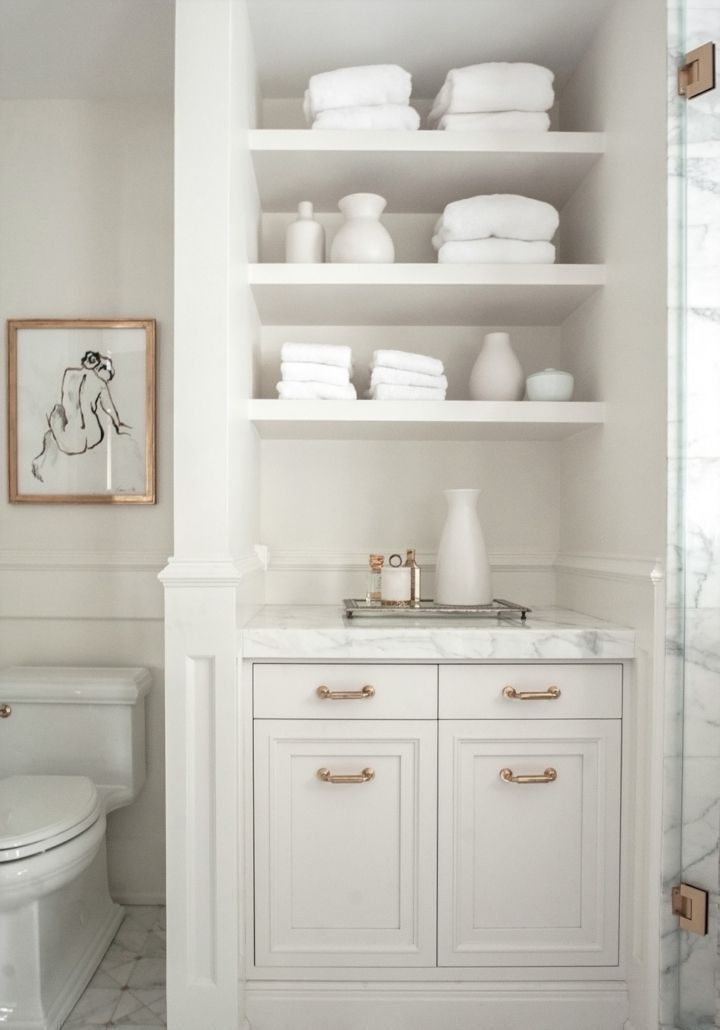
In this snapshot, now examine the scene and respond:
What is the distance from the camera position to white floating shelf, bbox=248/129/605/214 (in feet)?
6.19

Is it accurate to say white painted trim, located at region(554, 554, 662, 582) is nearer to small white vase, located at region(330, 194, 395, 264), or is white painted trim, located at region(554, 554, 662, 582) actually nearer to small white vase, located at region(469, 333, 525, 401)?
small white vase, located at region(469, 333, 525, 401)

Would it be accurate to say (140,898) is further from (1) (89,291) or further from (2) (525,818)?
(1) (89,291)

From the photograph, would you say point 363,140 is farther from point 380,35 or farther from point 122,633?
point 122,633

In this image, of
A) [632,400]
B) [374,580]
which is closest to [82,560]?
[374,580]

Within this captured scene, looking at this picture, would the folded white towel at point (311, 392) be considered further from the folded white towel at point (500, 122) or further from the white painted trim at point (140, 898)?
the white painted trim at point (140, 898)

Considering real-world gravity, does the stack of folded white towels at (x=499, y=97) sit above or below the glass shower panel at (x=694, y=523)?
above

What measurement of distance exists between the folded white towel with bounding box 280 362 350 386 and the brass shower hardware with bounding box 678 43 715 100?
99 cm

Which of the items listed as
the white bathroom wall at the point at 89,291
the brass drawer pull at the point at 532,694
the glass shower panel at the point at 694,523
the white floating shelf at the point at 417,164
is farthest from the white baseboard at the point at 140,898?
the white floating shelf at the point at 417,164

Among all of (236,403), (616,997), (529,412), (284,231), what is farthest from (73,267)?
(616,997)

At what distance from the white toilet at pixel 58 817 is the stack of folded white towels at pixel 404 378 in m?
1.11

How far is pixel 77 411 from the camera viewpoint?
2293 millimetres

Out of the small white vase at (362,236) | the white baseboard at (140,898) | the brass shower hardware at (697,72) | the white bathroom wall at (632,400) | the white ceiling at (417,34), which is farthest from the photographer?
the white baseboard at (140,898)

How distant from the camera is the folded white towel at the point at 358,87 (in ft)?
6.20

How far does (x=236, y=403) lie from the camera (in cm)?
171
